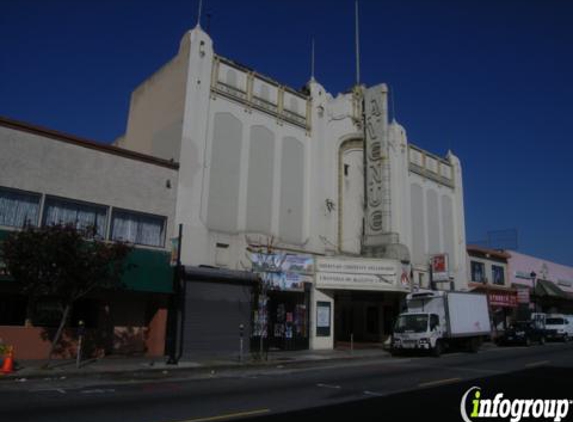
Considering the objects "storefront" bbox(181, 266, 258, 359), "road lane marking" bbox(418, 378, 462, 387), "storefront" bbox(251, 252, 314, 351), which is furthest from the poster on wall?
"road lane marking" bbox(418, 378, 462, 387)

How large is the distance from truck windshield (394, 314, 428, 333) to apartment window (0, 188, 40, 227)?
17.4 metres

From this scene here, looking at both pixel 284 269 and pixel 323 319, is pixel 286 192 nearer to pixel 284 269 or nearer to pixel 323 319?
pixel 284 269

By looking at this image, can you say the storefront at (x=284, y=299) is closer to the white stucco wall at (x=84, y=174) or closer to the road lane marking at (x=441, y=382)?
the white stucco wall at (x=84, y=174)

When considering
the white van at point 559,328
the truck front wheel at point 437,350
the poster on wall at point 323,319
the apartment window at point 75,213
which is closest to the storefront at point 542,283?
the white van at point 559,328

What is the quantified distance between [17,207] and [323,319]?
16063 mm

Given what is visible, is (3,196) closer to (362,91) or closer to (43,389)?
(43,389)

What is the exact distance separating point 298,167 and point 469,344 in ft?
44.4

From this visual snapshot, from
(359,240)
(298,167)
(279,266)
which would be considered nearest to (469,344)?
(359,240)

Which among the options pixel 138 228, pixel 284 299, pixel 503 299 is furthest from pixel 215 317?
pixel 503 299

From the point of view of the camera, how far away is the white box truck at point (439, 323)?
24453mm

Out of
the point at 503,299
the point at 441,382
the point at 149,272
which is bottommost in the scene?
the point at 441,382

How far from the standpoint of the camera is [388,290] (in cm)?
2931

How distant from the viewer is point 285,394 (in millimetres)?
12016

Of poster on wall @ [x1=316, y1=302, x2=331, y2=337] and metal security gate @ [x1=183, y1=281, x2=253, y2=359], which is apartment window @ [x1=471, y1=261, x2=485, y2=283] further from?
metal security gate @ [x1=183, y1=281, x2=253, y2=359]
